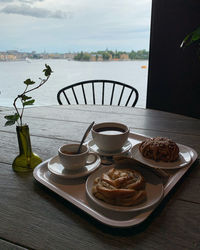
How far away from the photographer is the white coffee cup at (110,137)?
75 centimetres

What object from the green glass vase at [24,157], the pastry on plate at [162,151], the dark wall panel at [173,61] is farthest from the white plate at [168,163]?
the dark wall panel at [173,61]

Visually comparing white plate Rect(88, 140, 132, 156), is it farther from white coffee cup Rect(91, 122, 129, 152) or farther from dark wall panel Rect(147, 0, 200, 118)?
dark wall panel Rect(147, 0, 200, 118)

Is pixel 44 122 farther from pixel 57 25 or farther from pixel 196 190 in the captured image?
pixel 57 25

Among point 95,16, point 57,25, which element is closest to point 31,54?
point 57,25

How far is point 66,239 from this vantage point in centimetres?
45

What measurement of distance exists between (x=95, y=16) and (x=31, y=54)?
0.90 m

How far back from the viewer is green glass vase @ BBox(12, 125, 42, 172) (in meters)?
0.71

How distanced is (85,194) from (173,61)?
2006 mm

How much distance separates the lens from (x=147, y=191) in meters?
0.57

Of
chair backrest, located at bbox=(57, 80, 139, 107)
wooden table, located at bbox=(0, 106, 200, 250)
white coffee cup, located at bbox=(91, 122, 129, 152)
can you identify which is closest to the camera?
wooden table, located at bbox=(0, 106, 200, 250)

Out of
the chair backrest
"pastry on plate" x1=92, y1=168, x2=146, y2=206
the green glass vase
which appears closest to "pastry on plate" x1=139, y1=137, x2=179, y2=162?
"pastry on plate" x1=92, y1=168, x2=146, y2=206

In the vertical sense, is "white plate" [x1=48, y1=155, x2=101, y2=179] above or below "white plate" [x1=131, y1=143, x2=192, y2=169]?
below

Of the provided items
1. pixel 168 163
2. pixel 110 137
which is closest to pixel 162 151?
pixel 168 163

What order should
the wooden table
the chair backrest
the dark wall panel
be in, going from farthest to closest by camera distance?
the dark wall panel → the chair backrest → the wooden table
